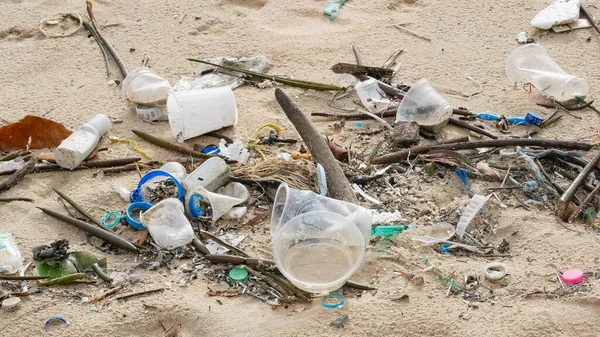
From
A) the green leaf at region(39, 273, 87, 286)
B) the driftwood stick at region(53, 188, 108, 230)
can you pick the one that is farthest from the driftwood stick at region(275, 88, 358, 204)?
the green leaf at region(39, 273, 87, 286)

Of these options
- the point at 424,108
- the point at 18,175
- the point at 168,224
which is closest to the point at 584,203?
the point at 424,108

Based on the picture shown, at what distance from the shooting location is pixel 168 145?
3.86 metres

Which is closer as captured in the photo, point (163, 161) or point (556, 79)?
point (163, 161)

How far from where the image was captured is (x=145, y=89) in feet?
13.5

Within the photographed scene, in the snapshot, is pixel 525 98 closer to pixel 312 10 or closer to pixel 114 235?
pixel 312 10

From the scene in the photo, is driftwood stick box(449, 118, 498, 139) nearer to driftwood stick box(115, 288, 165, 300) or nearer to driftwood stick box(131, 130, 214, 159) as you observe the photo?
driftwood stick box(131, 130, 214, 159)

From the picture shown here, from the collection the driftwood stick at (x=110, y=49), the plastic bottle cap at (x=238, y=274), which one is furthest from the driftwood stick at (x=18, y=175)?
the plastic bottle cap at (x=238, y=274)

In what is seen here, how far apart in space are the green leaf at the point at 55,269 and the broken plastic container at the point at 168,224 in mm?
364

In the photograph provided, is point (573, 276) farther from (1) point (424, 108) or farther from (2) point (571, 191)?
(1) point (424, 108)

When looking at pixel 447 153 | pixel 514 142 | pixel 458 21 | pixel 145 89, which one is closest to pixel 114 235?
pixel 145 89

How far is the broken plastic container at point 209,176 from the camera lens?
134 inches

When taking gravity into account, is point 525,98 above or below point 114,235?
below

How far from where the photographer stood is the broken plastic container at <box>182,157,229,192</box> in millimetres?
3393

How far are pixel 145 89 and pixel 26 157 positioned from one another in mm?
748
